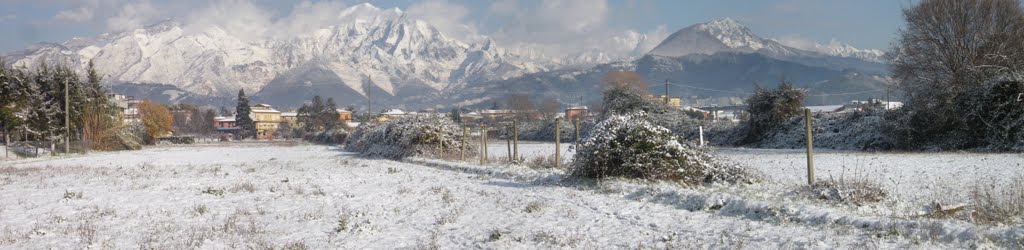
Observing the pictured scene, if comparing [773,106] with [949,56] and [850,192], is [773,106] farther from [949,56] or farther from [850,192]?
[850,192]

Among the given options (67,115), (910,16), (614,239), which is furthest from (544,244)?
(67,115)

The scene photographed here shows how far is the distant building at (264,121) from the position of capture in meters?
146

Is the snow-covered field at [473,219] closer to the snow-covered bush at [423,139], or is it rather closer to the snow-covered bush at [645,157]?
the snow-covered bush at [645,157]

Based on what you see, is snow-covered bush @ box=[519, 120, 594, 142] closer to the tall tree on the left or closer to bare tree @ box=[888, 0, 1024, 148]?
bare tree @ box=[888, 0, 1024, 148]

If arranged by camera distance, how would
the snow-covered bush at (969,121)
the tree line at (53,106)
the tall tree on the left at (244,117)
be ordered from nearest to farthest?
1. the snow-covered bush at (969,121)
2. the tree line at (53,106)
3. the tall tree on the left at (244,117)

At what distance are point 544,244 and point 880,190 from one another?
5046mm

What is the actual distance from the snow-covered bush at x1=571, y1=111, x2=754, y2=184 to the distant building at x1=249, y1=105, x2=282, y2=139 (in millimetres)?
138696

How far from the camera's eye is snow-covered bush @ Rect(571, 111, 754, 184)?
12.2 metres

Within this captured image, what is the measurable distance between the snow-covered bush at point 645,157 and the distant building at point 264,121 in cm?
13870

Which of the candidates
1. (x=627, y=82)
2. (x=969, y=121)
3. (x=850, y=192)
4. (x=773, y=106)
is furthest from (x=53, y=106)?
(x=969, y=121)

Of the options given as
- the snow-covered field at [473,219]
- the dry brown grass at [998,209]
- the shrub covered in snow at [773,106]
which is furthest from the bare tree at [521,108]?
the dry brown grass at [998,209]

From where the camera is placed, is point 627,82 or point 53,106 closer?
point 53,106

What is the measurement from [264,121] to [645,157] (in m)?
152

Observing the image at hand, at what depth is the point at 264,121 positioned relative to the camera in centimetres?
15175
